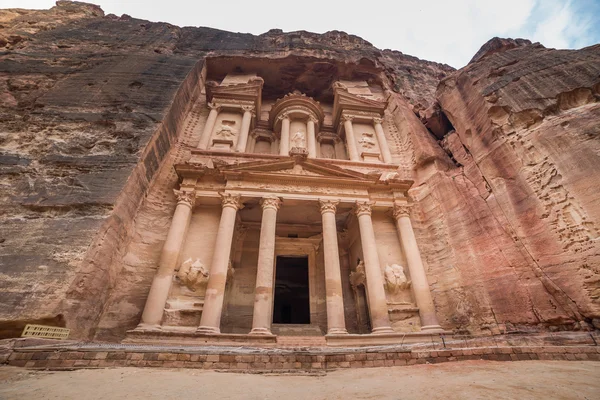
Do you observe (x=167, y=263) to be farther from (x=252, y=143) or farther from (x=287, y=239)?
(x=252, y=143)

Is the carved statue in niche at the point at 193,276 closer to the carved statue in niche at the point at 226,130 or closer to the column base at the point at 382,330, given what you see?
the column base at the point at 382,330

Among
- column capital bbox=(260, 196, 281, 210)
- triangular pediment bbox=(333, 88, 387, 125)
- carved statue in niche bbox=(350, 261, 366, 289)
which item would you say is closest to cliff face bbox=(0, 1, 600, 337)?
carved statue in niche bbox=(350, 261, 366, 289)

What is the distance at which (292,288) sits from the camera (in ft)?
49.6

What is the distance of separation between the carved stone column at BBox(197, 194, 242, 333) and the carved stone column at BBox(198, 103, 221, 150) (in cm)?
444

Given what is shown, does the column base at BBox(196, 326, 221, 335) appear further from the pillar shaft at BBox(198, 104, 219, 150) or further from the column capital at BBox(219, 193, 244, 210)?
the pillar shaft at BBox(198, 104, 219, 150)

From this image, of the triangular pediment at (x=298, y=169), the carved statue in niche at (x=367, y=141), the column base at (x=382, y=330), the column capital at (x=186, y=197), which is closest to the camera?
the column base at (x=382, y=330)

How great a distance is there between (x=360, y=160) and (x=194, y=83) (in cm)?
1060

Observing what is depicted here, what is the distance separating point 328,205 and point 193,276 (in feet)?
18.9

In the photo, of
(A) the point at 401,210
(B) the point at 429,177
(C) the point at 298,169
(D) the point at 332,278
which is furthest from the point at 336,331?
(B) the point at 429,177

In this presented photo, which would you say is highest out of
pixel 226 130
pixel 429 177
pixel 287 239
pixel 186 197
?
pixel 226 130

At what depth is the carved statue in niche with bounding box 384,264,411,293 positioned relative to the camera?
32.8 feet

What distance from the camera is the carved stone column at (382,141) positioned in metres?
14.6

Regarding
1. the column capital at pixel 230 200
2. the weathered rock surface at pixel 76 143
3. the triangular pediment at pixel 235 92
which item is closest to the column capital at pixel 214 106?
the triangular pediment at pixel 235 92

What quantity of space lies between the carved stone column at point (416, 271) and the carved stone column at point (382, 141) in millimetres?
3941
